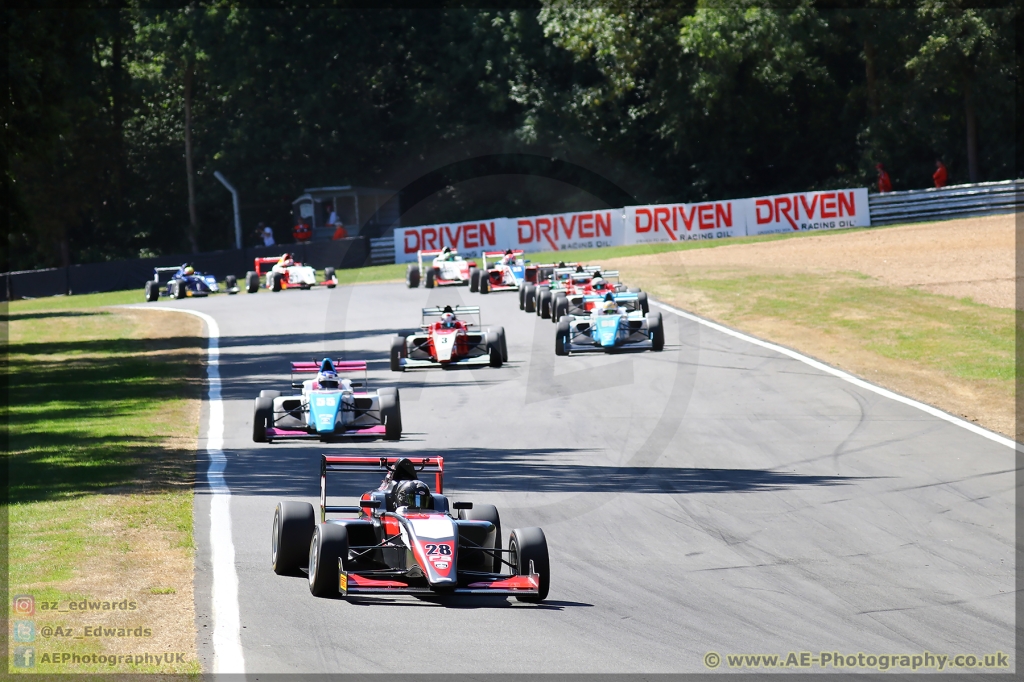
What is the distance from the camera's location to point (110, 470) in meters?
13.9

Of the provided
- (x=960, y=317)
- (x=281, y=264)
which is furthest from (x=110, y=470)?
→ (x=281, y=264)

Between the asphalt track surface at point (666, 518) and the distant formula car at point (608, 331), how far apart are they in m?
0.68

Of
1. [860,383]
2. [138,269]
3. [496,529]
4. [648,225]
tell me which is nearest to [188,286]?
[138,269]

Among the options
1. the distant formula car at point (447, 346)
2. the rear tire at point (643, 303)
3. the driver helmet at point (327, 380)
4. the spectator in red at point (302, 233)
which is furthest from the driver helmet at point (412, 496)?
the spectator in red at point (302, 233)

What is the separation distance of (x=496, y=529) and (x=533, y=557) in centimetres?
68

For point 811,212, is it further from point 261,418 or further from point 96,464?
point 96,464

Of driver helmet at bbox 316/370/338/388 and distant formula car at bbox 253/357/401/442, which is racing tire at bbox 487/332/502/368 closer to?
distant formula car at bbox 253/357/401/442

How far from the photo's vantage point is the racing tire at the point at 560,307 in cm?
2547

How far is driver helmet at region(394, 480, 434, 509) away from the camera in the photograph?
9.42m

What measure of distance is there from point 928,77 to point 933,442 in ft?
127

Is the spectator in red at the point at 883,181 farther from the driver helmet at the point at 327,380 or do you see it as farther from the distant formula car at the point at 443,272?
the driver helmet at the point at 327,380

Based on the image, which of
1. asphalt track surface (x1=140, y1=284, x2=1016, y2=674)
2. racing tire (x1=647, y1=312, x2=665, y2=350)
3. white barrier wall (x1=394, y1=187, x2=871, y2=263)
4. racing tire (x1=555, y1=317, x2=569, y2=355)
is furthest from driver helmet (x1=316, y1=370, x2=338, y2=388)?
white barrier wall (x1=394, y1=187, x2=871, y2=263)

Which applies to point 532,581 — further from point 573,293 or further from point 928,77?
point 928,77

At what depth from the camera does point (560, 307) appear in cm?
2556
